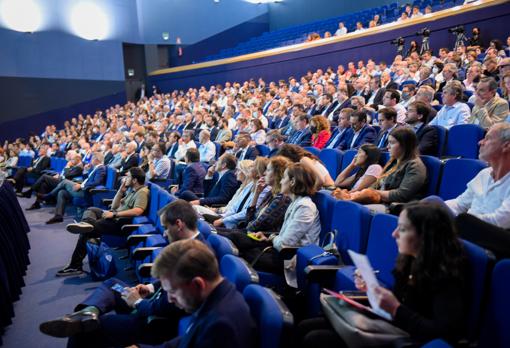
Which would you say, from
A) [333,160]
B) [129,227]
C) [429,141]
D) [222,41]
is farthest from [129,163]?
[222,41]

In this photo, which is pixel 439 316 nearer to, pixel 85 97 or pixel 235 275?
pixel 235 275

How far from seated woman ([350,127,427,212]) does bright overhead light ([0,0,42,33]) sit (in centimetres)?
1255

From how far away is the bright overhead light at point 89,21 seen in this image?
43.8 feet

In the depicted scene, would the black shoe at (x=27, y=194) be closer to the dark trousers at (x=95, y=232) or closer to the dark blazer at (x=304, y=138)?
the dark trousers at (x=95, y=232)

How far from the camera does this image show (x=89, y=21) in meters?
13.7

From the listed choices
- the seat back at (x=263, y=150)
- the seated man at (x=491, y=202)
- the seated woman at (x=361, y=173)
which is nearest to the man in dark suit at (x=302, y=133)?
the seat back at (x=263, y=150)

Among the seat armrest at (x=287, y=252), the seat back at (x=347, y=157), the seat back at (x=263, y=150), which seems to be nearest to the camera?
the seat armrest at (x=287, y=252)

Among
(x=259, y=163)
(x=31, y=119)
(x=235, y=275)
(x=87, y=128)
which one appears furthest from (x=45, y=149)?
(x=235, y=275)

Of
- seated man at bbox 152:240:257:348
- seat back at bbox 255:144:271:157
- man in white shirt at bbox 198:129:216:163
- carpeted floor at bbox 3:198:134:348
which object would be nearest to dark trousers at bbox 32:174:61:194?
carpeted floor at bbox 3:198:134:348

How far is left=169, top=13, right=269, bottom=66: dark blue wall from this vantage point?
1611cm

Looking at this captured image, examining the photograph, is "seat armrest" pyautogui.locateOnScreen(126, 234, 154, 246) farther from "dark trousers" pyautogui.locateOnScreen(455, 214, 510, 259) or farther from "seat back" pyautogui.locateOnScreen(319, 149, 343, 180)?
"dark trousers" pyautogui.locateOnScreen(455, 214, 510, 259)

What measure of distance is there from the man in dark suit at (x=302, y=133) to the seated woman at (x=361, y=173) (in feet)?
4.76

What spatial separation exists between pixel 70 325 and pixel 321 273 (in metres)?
1.12

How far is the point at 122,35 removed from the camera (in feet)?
47.7
